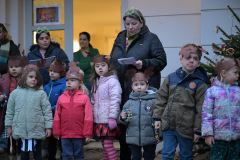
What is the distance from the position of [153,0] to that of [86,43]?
5.18 ft

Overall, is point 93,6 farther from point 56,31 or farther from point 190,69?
point 190,69

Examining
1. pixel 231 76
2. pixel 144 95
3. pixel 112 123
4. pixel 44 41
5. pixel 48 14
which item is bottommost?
pixel 112 123

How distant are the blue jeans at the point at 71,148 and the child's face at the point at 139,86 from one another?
961 mm

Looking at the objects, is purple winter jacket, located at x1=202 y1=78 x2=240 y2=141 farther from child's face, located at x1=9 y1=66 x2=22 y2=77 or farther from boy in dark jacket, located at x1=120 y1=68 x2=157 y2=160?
child's face, located at x1=9 y1=66 x2=22 y2=77

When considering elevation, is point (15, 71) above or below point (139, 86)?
above

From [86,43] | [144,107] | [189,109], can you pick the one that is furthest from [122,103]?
[86,43]

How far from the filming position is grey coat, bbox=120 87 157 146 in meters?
4.09

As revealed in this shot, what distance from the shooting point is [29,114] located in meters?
4.48

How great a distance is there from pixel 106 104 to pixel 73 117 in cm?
44

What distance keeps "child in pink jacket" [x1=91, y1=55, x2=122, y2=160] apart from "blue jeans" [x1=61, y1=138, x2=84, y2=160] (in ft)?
0.81

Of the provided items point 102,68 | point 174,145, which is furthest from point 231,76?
point 102,68

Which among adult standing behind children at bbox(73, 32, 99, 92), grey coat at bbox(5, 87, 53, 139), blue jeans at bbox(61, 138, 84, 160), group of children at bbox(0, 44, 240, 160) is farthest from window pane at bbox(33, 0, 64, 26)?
blue jeans at bbox(61, 138, 84, 160)

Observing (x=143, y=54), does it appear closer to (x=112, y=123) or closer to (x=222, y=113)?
(x=112, y=123)

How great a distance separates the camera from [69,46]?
7742mm
